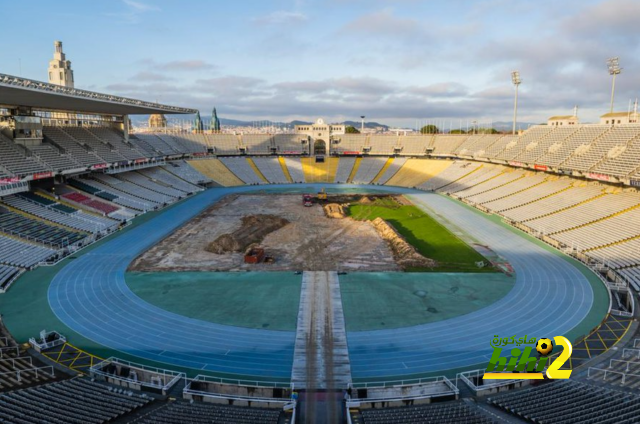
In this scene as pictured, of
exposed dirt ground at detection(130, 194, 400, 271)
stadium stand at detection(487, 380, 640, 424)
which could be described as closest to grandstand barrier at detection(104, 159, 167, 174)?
exposed dirt ground at detection(130, 194, 400, 271)

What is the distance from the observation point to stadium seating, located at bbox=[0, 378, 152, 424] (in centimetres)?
1320

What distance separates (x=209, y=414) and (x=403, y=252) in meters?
22.8

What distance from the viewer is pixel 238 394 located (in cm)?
1617

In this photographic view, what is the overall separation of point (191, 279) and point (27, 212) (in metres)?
20.5

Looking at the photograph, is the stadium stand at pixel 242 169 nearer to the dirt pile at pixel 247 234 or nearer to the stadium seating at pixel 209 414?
the dirt pile at pixel 247 234

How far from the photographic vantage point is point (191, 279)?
28.9 m

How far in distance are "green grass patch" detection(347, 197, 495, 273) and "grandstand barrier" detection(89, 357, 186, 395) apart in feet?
61.4

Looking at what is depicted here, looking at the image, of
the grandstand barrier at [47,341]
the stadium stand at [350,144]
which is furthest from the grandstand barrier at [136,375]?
the stadium stand at [350,144]

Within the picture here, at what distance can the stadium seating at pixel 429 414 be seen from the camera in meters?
13.6

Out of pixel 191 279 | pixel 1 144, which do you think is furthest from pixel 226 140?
pixel 191 279

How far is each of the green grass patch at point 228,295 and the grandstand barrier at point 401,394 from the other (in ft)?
21.2

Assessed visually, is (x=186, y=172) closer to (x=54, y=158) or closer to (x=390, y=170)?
(x=54, y=158)

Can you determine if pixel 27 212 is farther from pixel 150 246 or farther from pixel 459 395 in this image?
pixel 459 395

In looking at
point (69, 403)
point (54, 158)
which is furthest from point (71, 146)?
point (69, 403)
